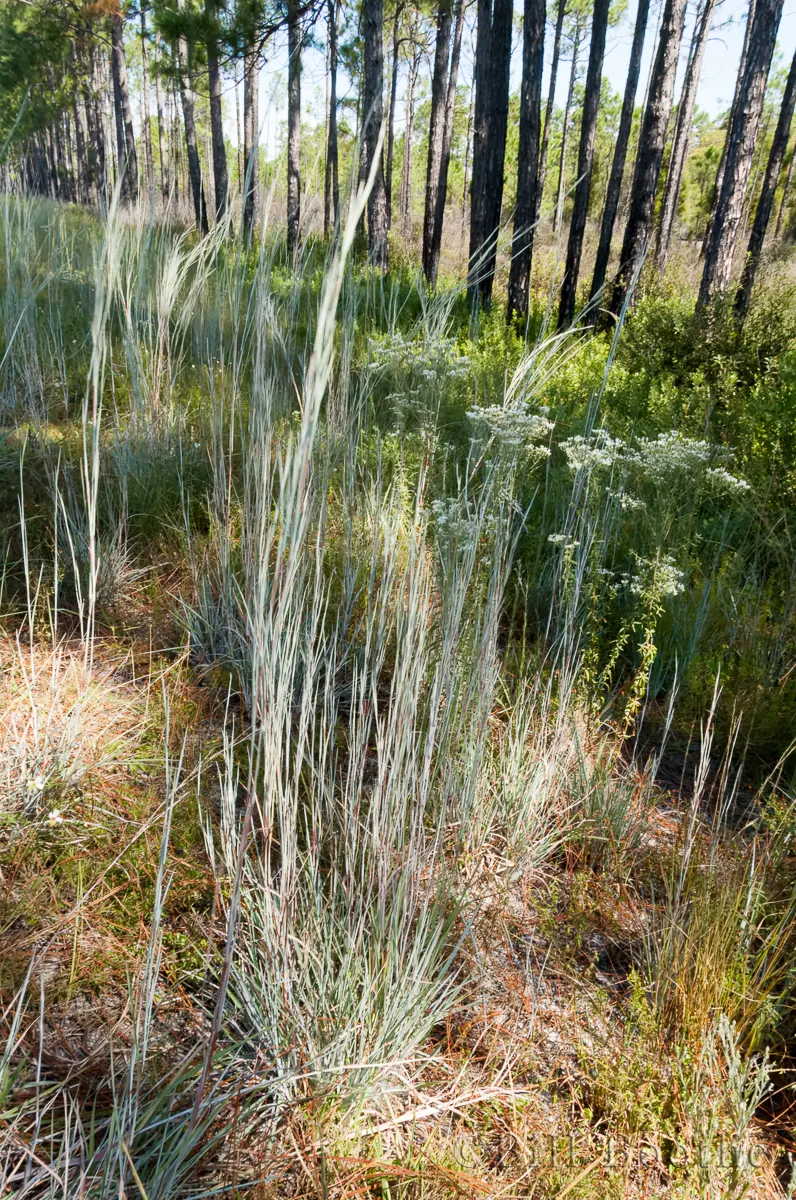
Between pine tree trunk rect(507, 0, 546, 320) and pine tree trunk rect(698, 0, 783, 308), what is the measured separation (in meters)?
2.02

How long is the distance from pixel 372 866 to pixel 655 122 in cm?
889

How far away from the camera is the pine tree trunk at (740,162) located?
699 centimetres

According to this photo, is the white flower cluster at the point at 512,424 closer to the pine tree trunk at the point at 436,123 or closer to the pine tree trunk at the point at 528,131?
the pine tree trunk at the point at 528,131

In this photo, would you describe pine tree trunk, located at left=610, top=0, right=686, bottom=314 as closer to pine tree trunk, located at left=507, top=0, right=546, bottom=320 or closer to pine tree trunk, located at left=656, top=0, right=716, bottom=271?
pine tree trunk, located at left=507, top=0, right=546, bottom=320

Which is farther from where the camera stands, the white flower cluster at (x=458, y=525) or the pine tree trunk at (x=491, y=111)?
the pine tree trunk at (x=491, y=111)

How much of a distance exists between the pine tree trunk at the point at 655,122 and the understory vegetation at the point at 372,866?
6.33 meters

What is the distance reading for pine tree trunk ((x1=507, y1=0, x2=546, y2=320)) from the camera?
27.4ft

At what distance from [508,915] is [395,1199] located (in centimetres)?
62

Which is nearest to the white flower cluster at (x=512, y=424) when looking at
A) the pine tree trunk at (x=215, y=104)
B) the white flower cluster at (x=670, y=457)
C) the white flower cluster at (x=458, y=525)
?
the white flower cluster at (x=458, y=525)

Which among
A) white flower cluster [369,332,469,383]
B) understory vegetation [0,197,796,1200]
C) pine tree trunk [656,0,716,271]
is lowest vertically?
understory vegetation [0,197,796,1200]

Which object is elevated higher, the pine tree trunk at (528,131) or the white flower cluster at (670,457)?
the pine tree trunk at (528,131)

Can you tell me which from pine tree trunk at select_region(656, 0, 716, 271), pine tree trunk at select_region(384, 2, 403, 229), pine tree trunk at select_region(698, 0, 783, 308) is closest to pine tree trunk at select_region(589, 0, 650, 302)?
pine tree trunk at select_region(656, 0, 716, 271)

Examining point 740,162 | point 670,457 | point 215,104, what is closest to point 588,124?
point 215,104

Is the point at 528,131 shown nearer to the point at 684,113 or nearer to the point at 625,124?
the point at 625,124
